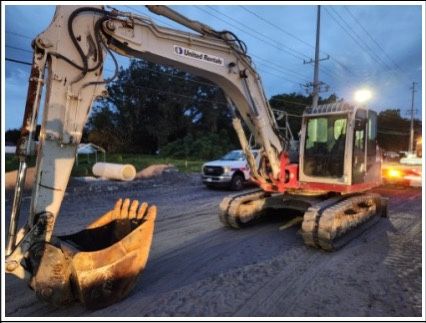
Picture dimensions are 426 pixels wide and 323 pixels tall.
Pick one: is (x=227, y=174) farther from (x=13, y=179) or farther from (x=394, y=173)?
(x=13, y=179)

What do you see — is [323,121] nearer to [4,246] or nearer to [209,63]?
[209,63]

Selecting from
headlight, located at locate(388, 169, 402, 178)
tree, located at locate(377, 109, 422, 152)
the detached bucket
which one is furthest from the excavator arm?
tree, located at locate(377, 109, 422, 152)

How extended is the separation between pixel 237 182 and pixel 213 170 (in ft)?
3.56

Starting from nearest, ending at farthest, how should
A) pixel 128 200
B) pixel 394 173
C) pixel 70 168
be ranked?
pixel 70 168 → pixel 128 200 → pixel 394 173

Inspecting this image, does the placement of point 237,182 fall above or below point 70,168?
below

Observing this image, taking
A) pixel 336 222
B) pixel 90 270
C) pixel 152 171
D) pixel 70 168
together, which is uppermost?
pixel 70 168

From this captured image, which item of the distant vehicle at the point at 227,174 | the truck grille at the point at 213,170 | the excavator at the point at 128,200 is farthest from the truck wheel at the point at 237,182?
the excavator at the point at 128,200

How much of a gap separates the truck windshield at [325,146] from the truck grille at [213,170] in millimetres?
6595

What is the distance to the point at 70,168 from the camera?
3.77 metres

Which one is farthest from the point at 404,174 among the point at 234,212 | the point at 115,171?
the point at 115,171

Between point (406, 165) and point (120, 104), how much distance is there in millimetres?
27708

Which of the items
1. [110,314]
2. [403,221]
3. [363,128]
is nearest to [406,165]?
[403,221]

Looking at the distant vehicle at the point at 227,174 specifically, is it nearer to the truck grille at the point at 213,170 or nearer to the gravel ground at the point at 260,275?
the truck grille at the point at 213,170

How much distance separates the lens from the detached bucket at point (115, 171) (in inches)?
575
